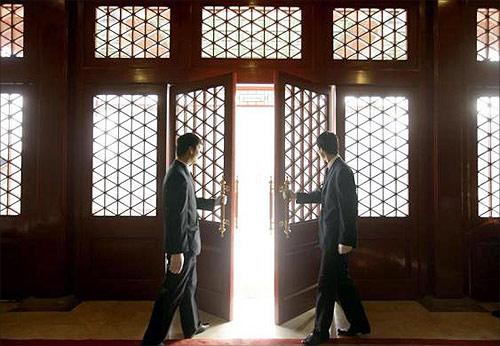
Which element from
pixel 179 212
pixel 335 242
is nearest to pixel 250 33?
pixel 179 212

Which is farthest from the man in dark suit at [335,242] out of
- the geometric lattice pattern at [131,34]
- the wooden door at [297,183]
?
the geometric lattice pattern at [131,34]

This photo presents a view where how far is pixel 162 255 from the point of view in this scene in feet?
13.0

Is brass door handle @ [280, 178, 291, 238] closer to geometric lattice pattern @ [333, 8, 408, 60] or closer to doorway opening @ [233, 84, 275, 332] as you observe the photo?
doorway opening @ [233, 84, 275, 332]

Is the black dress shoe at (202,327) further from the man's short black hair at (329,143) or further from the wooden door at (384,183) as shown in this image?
the man's short black hair at (329,143)

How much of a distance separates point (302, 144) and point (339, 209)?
0.98 metres

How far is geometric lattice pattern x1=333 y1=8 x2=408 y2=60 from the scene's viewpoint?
13.2 feet

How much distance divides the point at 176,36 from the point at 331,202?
8.05 feet

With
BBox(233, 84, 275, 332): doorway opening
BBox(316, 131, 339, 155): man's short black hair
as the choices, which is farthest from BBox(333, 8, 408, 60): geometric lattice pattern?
BBox(316, 131, 339, 155): man's short black hair

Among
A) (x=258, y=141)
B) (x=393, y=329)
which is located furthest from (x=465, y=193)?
(x=258, y=141)

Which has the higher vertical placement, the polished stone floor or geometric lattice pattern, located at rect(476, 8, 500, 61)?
geometric lattice pattern, located at rect(476, 8, 500, 61)

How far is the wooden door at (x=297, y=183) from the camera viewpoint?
3307mm

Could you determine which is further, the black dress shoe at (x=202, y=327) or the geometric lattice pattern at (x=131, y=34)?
the geometric lattice pattern at (x=131, y=34)

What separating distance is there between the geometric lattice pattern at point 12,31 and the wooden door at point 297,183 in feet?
9.38

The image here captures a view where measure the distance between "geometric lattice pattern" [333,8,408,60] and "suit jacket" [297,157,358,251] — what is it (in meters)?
1.68
